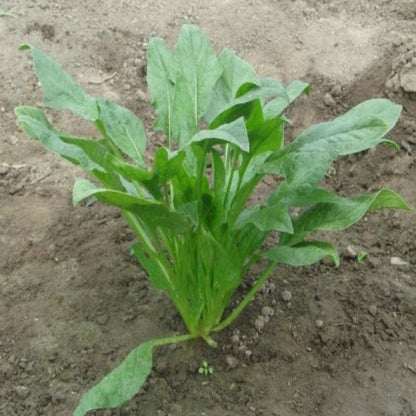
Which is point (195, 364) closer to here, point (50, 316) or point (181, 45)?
point (50, 316)

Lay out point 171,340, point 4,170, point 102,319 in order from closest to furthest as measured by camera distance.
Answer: point 171,340 → point 102,319 → point 4,170

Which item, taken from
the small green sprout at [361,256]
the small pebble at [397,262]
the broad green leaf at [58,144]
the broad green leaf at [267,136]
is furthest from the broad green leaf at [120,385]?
the small pebble at [397,262]

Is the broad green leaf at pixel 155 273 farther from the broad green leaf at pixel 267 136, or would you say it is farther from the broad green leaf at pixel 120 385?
the broad green leaf at pixel 267 136

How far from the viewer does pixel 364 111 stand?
2107mm

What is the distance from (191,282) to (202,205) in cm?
30

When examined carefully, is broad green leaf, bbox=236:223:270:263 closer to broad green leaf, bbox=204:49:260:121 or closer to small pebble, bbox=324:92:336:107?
broad green leaf, bbox=204:49:260:121

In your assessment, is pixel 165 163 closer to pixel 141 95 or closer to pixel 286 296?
pixel 286 296

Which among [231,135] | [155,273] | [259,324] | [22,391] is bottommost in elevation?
[22,391]

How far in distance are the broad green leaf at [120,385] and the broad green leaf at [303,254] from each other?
474mm

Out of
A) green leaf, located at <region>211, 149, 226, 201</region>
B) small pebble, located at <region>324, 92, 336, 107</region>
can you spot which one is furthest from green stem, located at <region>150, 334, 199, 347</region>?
small pebble, located at <region>324, 92, 336, 107</region>

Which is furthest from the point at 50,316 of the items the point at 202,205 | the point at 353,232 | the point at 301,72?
the point at 301,72

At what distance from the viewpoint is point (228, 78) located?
234 centimetres

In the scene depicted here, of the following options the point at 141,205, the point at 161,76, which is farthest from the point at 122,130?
the point at 141,205

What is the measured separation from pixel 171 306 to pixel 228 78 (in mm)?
820
